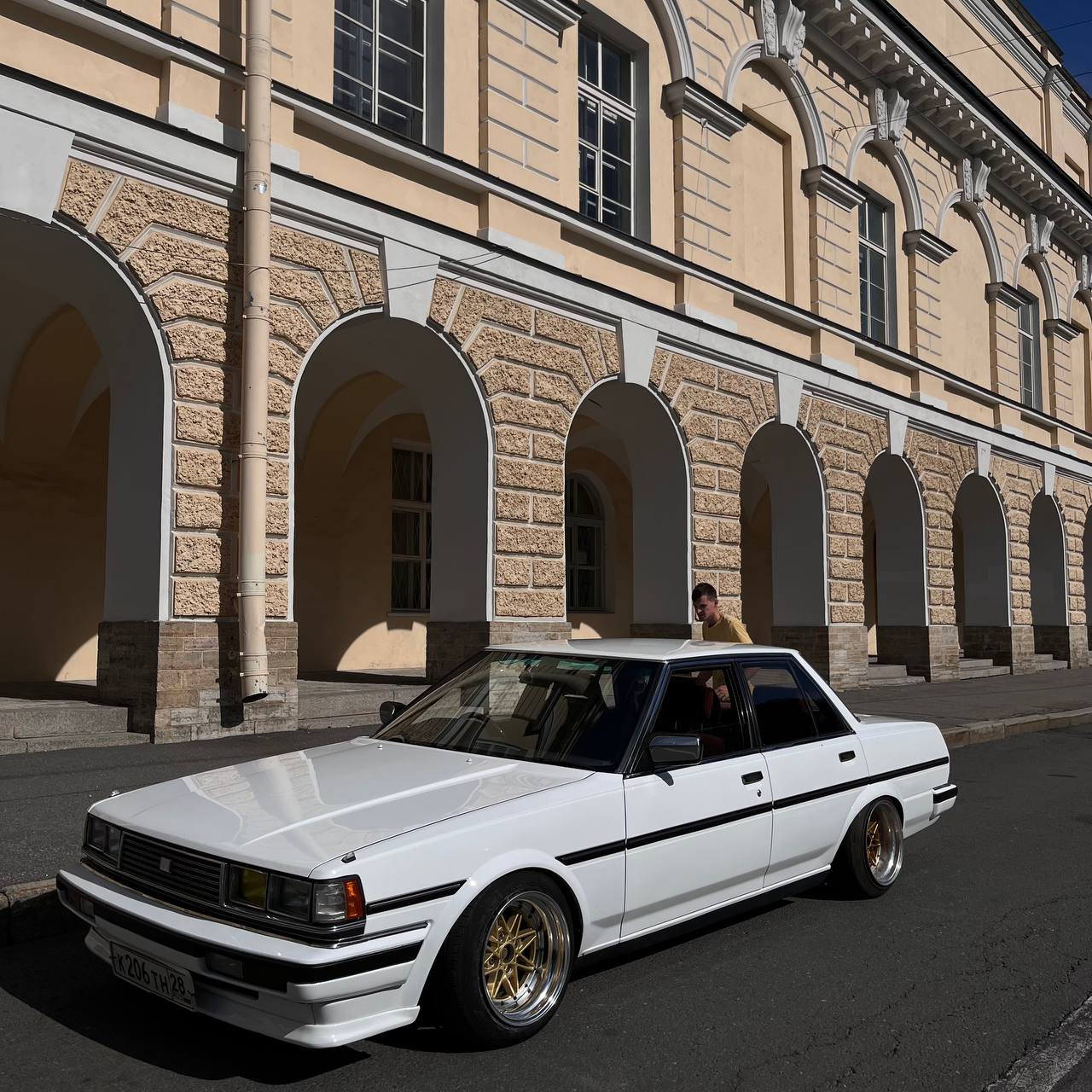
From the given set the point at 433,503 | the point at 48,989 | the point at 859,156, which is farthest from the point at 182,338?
the point at 859,156

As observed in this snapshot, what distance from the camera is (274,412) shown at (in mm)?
9914

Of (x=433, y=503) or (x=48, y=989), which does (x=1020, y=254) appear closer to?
(x=433, y=503)

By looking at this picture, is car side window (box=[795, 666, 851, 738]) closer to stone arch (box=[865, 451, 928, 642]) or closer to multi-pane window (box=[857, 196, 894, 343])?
stone arch (box=[865, 451, 928, 642])

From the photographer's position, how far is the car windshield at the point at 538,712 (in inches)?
176

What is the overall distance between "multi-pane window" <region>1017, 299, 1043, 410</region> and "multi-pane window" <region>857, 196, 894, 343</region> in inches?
264

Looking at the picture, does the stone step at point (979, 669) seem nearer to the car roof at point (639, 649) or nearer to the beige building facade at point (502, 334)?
the beige building facade at point (502, 334)

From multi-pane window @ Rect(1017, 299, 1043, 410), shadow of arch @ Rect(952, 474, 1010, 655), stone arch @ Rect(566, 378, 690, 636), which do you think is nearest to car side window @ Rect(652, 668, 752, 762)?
stone arch @ Rect(566, 378, 690, 636)

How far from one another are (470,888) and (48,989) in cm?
183

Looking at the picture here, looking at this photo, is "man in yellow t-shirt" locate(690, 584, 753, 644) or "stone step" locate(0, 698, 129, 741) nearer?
"man in yellow t-shirt" locate(690, 584, 753, 644)

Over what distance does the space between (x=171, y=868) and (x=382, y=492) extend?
487 inches

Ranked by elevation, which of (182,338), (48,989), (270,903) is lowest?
(48,989)

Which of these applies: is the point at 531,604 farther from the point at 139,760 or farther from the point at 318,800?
the point at 318,800

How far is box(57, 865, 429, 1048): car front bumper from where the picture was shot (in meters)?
3.21

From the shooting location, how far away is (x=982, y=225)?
22.8m
